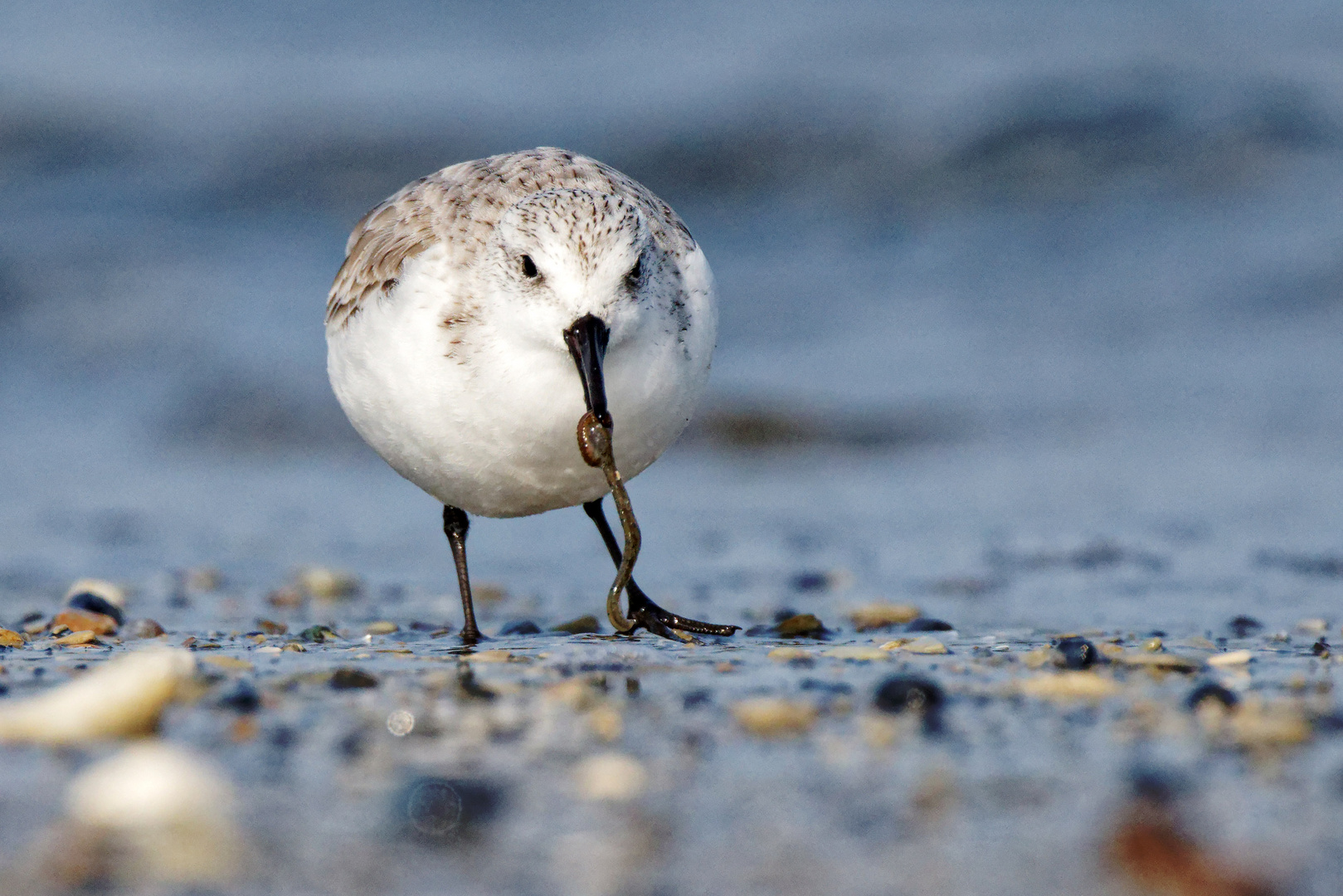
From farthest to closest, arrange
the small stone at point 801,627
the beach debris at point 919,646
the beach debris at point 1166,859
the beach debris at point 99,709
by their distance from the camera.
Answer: the small stone at point 801,627 < the beach debris at point 919,646 < the beach debris at point 99,709 < the beach debris at point 1166,859

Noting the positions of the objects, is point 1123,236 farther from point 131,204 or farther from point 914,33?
point 131,204

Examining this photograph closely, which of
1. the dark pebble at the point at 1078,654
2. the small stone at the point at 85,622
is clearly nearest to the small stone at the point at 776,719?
the dark pebble at the point at 1078,654

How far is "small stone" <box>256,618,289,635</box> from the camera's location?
4705 mm

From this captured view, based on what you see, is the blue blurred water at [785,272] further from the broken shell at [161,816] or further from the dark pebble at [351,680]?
the broken shell at [161,816]

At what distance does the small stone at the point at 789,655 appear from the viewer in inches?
149

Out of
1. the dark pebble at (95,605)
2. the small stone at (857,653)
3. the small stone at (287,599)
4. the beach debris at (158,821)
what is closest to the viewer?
the beach debris at (158,821)

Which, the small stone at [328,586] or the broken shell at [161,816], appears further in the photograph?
the small stone at [328,586]

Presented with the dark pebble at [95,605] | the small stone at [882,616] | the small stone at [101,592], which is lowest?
the small stone at [882,616]

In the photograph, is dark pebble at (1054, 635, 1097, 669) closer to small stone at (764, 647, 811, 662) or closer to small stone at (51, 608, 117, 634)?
small stone at (764, 647, 811, 662)

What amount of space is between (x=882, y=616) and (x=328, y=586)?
2.03 meters

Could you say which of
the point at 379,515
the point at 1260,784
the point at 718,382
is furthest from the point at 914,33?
the point at 1260,784

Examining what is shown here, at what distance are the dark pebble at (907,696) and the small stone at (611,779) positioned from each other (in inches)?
24.0

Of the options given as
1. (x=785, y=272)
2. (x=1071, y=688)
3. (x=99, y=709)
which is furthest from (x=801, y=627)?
(x=785, y=272)

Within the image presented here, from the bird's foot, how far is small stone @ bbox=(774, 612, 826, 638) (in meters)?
0.14
